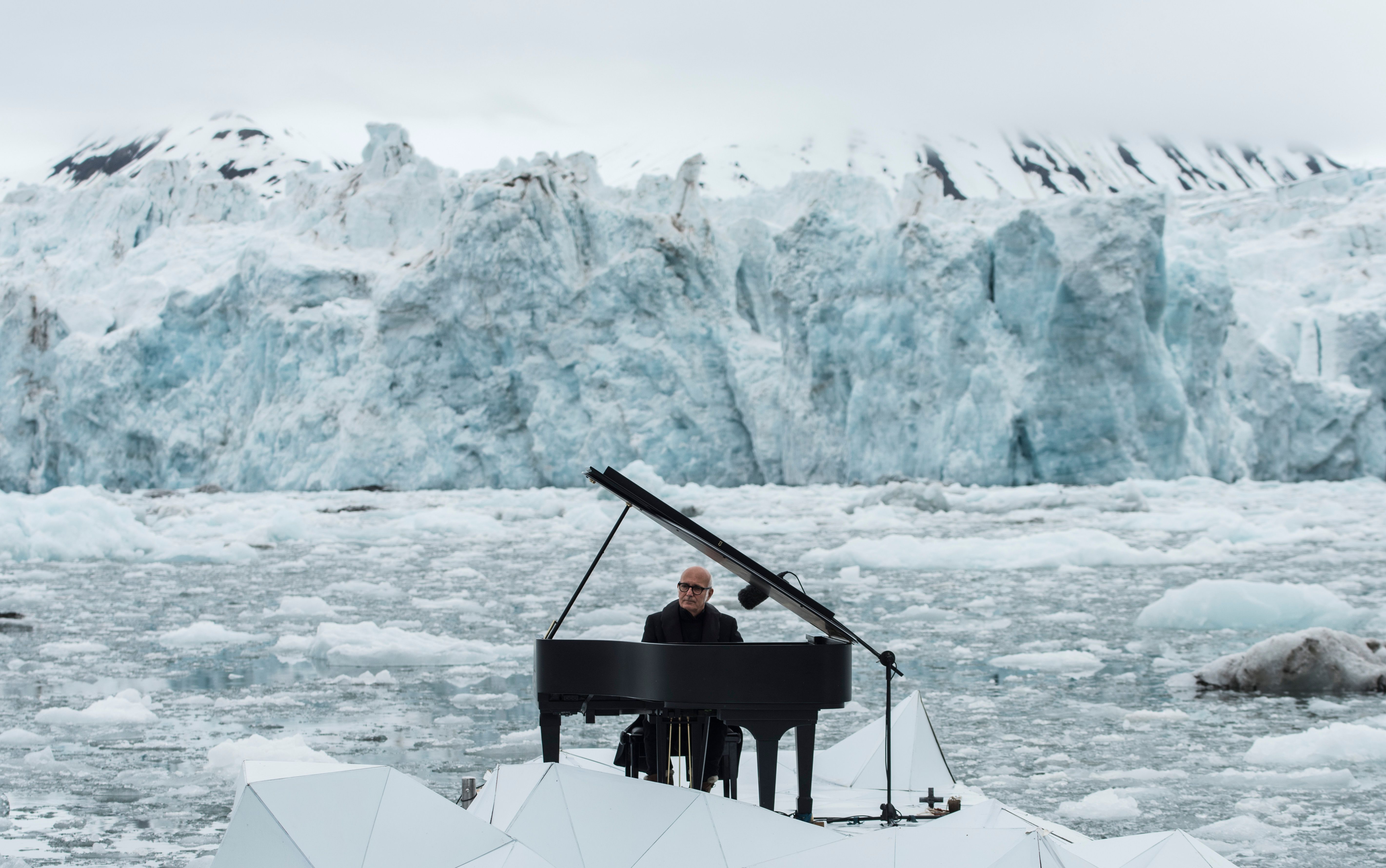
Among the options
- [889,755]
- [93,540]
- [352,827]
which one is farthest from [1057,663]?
[93,540]

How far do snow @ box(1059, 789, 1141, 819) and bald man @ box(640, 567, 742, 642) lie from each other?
1623 mm

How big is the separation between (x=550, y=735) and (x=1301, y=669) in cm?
539

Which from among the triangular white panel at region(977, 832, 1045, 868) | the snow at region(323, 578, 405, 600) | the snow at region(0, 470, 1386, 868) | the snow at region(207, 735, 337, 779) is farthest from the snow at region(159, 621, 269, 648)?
the triangular white panel at region(977, 832, 1045, 868)

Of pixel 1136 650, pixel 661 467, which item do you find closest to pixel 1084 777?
pixel 1136 650

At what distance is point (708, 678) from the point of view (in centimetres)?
352

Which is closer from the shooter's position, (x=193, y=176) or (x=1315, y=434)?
(x=1315, y=434)

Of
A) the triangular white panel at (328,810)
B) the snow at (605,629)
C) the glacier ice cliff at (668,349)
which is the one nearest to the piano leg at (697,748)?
the snow at (605,629)

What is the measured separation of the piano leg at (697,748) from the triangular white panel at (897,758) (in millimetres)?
1309

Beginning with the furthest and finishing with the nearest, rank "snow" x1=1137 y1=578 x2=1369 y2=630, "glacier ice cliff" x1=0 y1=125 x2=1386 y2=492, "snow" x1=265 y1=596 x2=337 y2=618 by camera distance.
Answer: "glacier ice cliff" x1=0 y1=125 x2=1386 y2=492
"snow" x1=265 y1=596 x2=337 y2=618
"snow" x1=1137 y1=578 x2=1369 y2=630

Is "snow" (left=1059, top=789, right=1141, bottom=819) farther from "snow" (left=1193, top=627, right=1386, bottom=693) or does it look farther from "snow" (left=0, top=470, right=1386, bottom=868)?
"snow" (left=1193, top=627, right=1386, bottom=693)

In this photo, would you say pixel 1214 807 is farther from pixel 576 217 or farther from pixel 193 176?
pixel 193 176

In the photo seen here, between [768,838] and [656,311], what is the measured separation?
27.8 m

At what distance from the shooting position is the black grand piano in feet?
11.6

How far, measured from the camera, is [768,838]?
3342 millimetres
